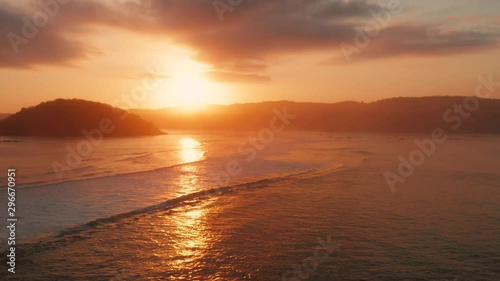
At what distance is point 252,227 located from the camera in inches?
527

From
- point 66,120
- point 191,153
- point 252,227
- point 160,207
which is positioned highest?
point 66,120

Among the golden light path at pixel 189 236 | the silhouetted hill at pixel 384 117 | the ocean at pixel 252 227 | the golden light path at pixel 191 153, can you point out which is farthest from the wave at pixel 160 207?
the silhouetted hill at pixel 384 117

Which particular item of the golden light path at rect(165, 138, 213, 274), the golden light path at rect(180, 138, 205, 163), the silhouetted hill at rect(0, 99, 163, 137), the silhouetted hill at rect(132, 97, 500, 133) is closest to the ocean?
the golden light path at rect(165, 138, 213, 274)

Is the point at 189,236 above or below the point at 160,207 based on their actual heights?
below

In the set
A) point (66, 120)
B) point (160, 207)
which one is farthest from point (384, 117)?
→ point (160, 207)

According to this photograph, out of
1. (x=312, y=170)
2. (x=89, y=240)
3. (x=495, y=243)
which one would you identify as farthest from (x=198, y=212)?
(x=312, y=170)

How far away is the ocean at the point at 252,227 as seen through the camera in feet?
31.1

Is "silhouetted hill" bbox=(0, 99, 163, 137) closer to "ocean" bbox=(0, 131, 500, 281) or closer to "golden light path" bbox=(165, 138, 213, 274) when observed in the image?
"ocean" bbox=(0, 131, 500, 281)

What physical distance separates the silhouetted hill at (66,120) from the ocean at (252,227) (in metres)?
62.8

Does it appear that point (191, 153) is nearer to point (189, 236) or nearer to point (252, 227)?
point (252, 227)

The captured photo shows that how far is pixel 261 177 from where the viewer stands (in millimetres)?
25641

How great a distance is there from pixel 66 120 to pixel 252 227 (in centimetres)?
8182

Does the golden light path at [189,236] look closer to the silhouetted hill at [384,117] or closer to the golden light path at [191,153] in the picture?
the golden light path at [191,153]

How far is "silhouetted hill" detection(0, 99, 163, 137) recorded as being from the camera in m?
81.7
